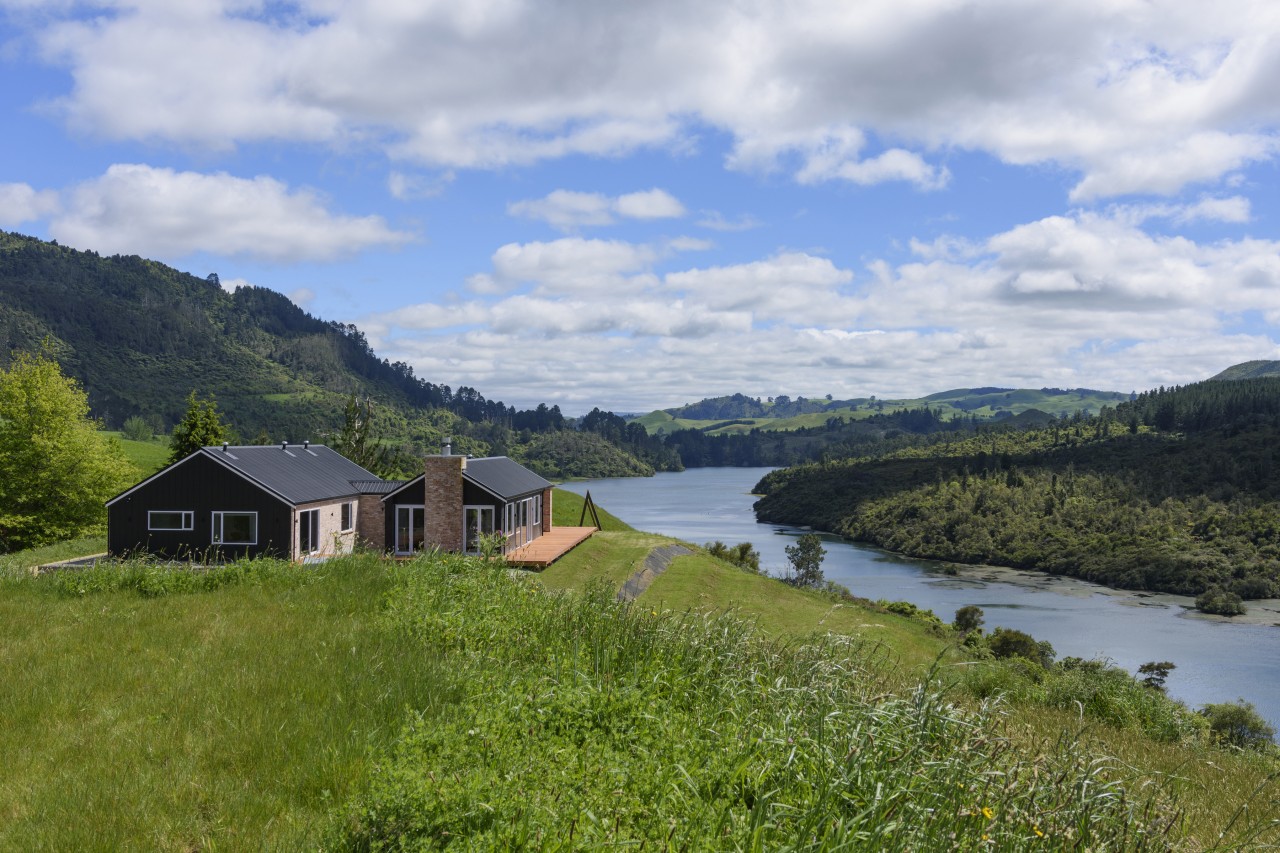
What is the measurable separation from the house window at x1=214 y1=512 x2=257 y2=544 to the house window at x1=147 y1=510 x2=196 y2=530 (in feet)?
4.21

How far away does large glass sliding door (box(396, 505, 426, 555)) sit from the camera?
39844mm

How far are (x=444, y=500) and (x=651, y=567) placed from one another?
1168 centimetres

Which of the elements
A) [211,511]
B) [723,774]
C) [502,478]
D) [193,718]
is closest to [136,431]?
[502,478]

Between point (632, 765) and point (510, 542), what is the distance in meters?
35.5

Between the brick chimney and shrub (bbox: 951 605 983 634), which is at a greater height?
the brick chimney

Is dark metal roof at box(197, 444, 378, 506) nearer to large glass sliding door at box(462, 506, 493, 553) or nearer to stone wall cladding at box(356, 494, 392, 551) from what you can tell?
stone wall cladding at box(356, 494, 392, 551)

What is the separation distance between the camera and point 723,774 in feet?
17.3

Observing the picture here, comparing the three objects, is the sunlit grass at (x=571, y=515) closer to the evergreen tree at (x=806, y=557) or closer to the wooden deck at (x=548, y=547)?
the wooden deck at (x=548, y=547)

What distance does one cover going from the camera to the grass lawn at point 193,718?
528 cm

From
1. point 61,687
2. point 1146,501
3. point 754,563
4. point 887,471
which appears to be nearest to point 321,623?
point 61,687

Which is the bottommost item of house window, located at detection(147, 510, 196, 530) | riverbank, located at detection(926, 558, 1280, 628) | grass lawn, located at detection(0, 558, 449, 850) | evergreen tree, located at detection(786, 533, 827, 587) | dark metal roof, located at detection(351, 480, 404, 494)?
riverbank, located at detection(926, 558, 1280, 628)

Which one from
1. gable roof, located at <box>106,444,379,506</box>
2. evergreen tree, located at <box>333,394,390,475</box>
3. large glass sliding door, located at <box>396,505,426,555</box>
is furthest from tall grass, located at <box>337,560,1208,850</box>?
evergreen tree, located at <box>333,394,390,475</box>

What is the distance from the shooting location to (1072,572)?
418 feet

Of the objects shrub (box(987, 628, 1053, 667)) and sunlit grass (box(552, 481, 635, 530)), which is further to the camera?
sunlit grass (box(552, 481, 635, 530))
